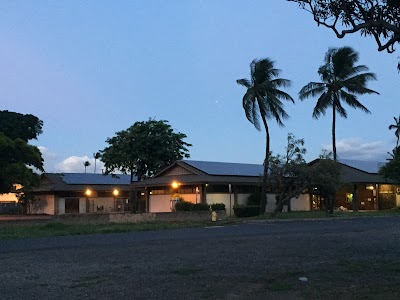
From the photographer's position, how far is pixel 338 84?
145 ft

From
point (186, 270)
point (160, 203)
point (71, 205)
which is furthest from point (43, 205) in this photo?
point (186, 270)

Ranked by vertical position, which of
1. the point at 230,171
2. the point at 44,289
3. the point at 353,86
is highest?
the point at 353,86

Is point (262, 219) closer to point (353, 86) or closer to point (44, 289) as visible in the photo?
point (353, 86)

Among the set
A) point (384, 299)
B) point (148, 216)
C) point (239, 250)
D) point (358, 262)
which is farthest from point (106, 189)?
point (384, 299)

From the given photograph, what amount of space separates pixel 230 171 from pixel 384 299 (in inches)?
1650

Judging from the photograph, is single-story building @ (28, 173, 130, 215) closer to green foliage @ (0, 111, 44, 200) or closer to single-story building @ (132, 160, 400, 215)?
single-story building @ (132, 160, 400, 215)

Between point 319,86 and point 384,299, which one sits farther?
point 319,86

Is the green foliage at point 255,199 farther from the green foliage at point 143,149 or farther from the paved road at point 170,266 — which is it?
the paved road at point 170,266

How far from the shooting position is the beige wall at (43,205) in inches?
2276

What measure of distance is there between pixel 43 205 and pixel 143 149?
47.4 feet

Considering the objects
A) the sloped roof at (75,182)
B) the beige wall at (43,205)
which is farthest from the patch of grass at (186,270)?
the beige wall at (43,205)

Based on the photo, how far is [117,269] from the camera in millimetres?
12523

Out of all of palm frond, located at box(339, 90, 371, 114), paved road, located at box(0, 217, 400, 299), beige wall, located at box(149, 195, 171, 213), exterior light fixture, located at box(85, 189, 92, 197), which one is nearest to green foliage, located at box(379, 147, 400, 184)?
palm frond, located at box(339, 90, 371, 114)

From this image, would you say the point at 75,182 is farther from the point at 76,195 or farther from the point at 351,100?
the point at 351,100
